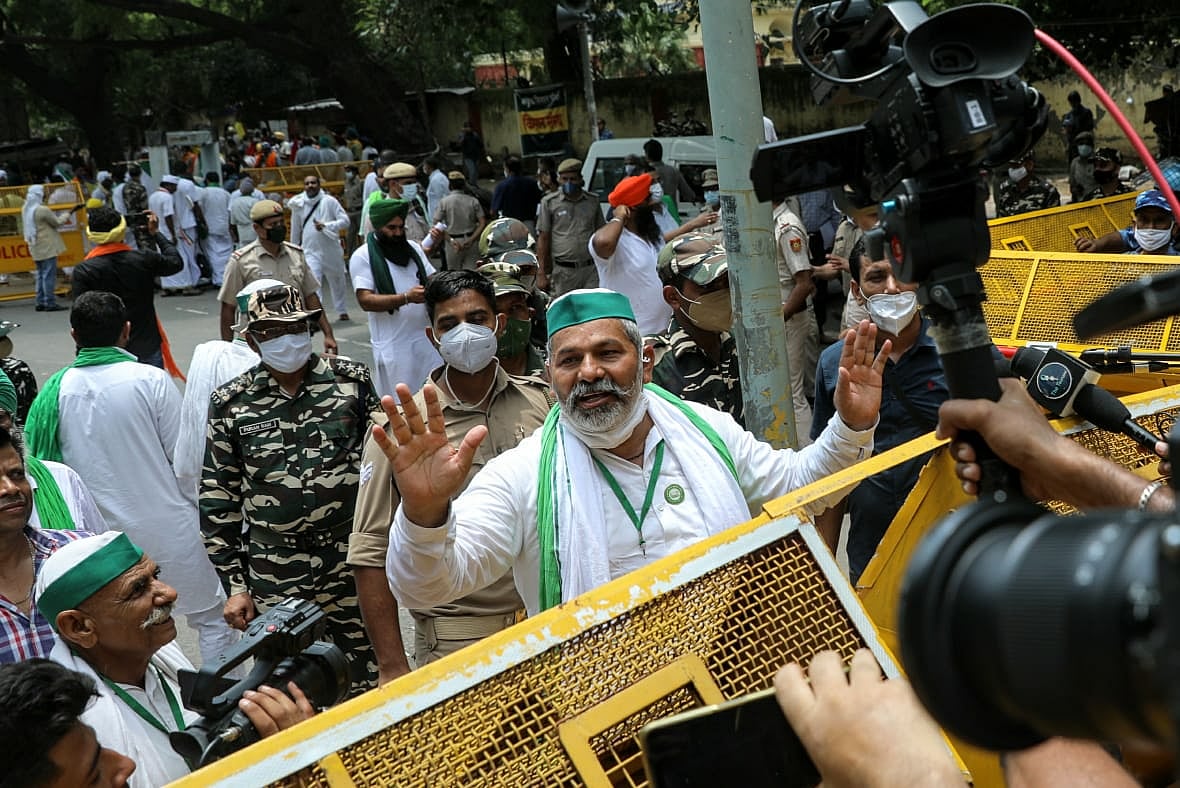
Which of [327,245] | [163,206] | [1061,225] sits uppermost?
[163,206]

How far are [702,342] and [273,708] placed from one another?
2967mm

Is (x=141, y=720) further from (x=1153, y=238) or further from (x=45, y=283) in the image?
(x=45, y=283)

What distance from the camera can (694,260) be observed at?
523 centimetres

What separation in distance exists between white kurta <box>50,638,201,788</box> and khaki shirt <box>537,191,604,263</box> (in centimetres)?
732

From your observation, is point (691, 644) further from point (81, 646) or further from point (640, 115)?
point (640, 115)

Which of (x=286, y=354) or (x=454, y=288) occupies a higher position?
(x=454, y=288)

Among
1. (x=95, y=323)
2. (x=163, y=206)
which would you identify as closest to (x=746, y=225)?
(x=95, y=323)

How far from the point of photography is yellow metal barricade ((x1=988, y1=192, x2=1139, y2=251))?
317 inches

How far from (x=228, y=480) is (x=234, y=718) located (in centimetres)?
232

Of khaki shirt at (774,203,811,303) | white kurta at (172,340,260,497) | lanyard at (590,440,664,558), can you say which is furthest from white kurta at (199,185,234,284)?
lanyard at (590,440,664,558)

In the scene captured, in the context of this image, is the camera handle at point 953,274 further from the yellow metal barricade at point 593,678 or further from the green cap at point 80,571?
the green cap at point 80,571

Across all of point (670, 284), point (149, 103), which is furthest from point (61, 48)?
point (670, 284)

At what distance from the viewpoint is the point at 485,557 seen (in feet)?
9.52

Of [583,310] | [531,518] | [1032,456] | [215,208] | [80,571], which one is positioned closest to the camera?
[1032,456]
